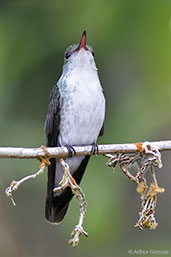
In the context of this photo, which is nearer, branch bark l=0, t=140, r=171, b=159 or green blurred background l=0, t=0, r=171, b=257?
branch bark l=0, t=140, r=171, b=159

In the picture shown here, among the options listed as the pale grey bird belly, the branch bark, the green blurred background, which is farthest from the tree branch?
the green blurred background

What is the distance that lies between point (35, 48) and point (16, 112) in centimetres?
71

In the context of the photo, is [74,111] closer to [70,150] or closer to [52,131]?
[52,131]

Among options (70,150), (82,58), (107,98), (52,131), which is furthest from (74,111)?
(107,98)

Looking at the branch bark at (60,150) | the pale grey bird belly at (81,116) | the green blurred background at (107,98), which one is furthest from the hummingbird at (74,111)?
the green blurred background at (107,98)

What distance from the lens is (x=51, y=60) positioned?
663 cm

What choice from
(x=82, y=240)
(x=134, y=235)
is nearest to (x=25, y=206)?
(x=82, y=240)

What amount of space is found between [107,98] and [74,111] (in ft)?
5.66

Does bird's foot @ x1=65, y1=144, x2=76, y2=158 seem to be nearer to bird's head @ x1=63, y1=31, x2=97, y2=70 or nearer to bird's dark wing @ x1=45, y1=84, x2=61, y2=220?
bird's dark wing @ x1=45, y1=84, x2=61, y2=220

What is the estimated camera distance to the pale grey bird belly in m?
5.15

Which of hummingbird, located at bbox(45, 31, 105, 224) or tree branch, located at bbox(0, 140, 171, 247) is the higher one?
hummingbird, located at bbox(45, 31, 105, 224)

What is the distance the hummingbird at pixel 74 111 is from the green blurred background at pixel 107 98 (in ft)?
2.33

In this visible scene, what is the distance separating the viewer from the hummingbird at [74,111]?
5160 mm

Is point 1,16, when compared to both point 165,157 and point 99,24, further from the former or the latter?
point 165,157
